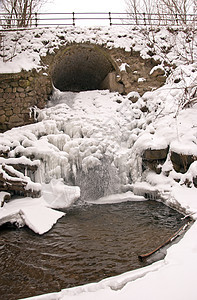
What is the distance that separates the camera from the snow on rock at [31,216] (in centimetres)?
383

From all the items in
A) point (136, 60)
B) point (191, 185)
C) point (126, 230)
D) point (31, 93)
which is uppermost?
point (136, 60)

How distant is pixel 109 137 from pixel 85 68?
4.83m

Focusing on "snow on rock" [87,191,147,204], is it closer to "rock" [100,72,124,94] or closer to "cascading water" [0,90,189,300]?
"cascading water" [0,90,189,300]

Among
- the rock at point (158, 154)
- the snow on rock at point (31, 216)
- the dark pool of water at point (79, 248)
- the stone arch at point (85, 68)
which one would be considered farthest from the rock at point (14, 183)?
the stone arch at point (85, 68)

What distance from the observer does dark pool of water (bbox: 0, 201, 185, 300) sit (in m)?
2.41

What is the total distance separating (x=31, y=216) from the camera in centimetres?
401

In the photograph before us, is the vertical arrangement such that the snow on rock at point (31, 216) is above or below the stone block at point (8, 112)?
below

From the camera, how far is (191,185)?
15.4ft

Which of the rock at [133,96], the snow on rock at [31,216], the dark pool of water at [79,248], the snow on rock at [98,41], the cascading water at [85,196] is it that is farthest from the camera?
the rock at [133,96]

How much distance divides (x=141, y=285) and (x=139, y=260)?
0.89 m

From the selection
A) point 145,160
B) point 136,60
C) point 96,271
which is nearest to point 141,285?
point 96,271

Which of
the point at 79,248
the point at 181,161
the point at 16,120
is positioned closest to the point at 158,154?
the point at 181,161

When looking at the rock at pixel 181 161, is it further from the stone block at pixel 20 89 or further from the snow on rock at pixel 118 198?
the stone block at pixel 20 89

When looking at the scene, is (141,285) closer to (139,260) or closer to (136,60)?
(139,260)
